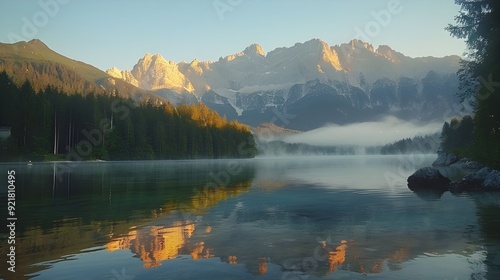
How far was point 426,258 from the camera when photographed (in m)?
14.6

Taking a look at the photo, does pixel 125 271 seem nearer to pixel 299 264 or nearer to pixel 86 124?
pixel 299 264

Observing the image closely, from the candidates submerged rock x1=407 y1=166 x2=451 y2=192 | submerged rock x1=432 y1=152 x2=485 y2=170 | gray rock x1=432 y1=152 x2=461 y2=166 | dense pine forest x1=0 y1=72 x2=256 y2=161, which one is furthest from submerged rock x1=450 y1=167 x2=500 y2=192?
dense pine forest x1=0 y1=72 x2=256 y2=161

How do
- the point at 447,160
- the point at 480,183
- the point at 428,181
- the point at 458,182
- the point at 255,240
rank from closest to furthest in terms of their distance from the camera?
the point at 255,240 → the point at 480,183 → the point at 458,182 → the point at 428,181 → the point at 447,160

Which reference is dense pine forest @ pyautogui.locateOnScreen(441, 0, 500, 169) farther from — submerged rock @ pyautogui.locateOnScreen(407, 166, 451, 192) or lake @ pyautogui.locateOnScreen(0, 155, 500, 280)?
lake @ pyautogui.locateOnScreen(0, 155, 500, 280)

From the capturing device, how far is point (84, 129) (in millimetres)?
139375

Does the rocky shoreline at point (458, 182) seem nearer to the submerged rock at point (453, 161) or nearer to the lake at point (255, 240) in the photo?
the lake at point (255, 240)

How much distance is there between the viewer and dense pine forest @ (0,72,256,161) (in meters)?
113

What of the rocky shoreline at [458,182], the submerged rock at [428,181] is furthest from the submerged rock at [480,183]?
the submerged rock at [428,181]

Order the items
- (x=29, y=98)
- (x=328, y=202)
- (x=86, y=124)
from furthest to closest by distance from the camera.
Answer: (x=86, y=124) → (x=29, y=98) → (x=328, y=202)

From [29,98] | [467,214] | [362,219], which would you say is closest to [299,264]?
[362,219]

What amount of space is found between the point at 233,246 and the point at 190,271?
4.02 metres

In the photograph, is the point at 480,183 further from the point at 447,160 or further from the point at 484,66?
the point at 447,160

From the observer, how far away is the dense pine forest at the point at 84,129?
11300cm

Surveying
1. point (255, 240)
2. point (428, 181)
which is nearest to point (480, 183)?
point (428, 181)
